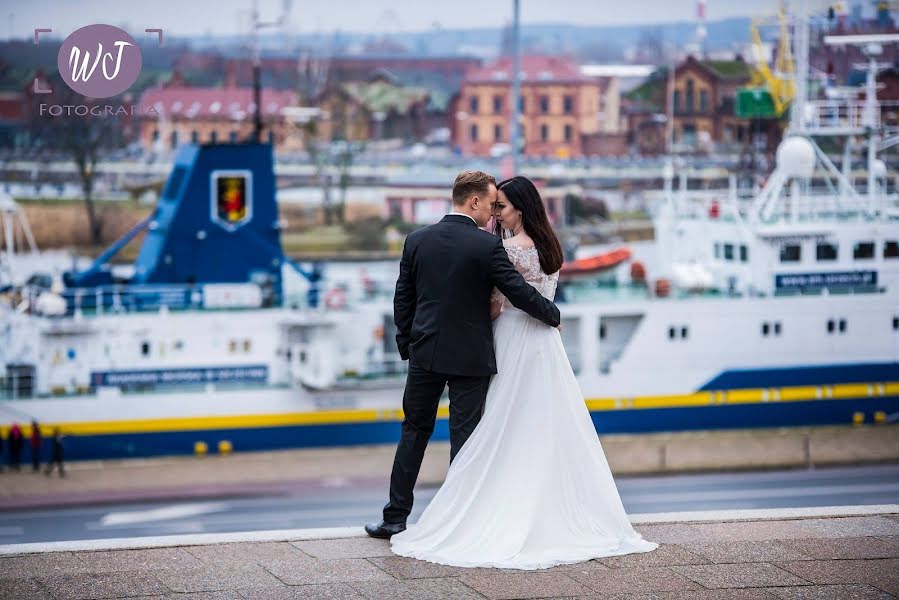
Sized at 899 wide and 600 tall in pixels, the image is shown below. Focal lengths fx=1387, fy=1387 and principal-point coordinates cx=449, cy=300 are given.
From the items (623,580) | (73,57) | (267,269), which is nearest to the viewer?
(623,580)

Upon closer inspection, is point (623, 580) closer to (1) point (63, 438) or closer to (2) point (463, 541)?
(2) point (463, 541)

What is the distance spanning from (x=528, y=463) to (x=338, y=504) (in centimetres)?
1249

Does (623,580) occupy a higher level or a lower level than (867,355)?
higher

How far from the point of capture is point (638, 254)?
2805 cm

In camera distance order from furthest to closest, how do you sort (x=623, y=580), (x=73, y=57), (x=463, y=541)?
(x=73, y=57) < (x=463, y=541) < (x=623, y=580)

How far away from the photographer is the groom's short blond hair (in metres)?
5.46

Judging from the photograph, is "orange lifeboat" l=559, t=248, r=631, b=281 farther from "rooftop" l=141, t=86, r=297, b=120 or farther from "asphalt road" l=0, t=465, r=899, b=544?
"rooftop" l=141, t=86, r=297, b=120

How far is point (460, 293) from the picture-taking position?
543cm

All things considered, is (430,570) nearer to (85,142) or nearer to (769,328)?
(769,328)

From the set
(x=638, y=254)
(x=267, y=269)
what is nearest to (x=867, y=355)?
(x=638, y=254)

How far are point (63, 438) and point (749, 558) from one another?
15.6 meters
